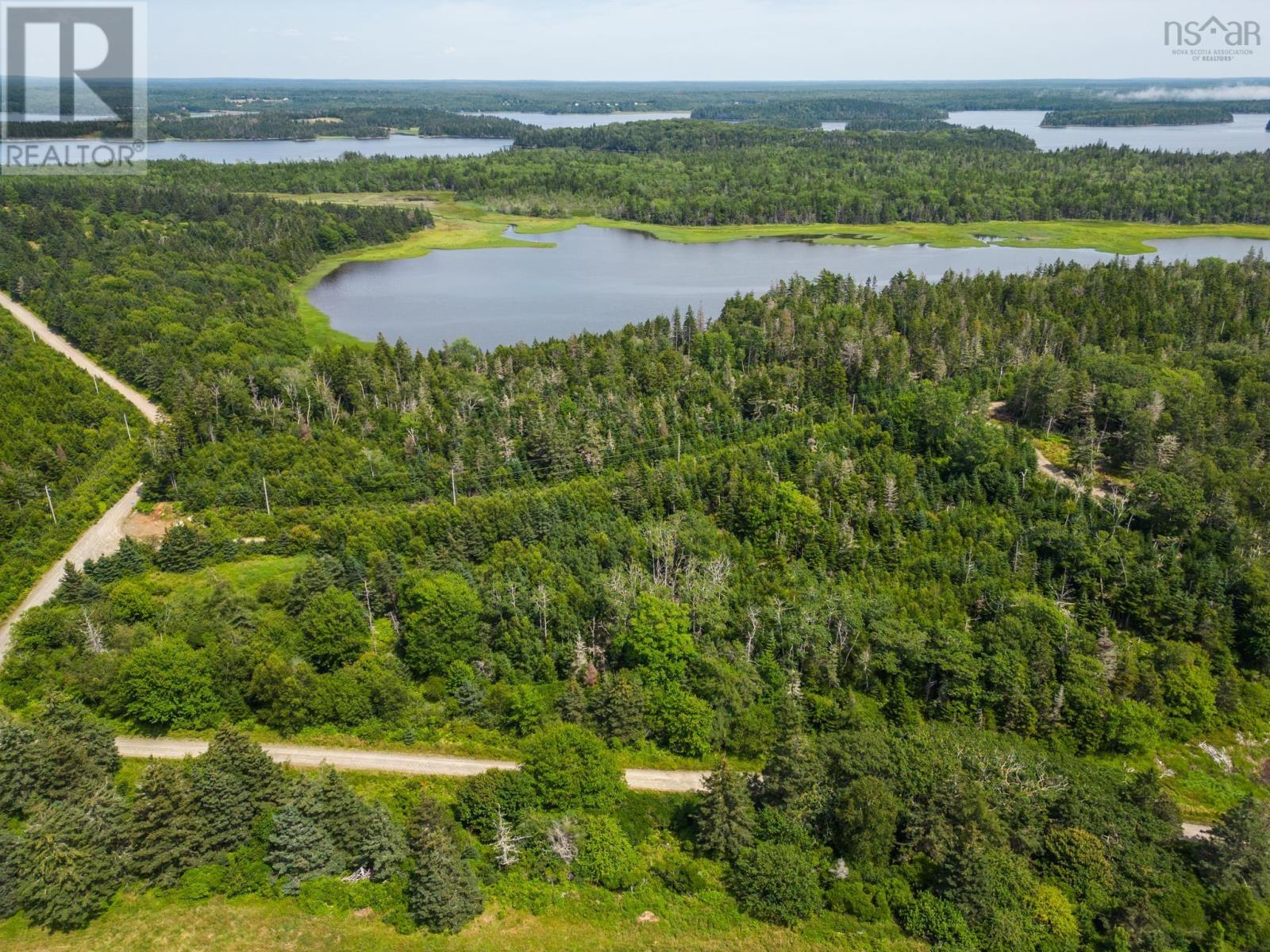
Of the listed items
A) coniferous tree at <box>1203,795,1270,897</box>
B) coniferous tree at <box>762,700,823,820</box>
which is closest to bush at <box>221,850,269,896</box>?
coniferous tree at <box>762,700,823,820</box>

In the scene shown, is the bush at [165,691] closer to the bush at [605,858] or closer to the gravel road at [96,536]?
the gravel road at [96,536]

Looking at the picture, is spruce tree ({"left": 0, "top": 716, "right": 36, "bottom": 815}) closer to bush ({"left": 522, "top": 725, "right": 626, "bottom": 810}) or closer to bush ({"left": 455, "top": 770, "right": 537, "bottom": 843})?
bush ({"left": 455, "top": 770, "right": 537, "bottom": 843})

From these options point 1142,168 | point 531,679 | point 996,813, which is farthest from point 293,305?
point 1142,168

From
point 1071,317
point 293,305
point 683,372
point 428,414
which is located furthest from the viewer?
point 293,305

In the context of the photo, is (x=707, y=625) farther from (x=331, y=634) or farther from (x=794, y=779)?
(x=331, y=634)

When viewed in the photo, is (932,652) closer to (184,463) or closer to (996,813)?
(996,813)

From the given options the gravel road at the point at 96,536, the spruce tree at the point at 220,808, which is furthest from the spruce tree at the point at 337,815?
the gravel road at the point at 96,536

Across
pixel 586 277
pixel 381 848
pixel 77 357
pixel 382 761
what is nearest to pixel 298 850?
pixel 381 848
